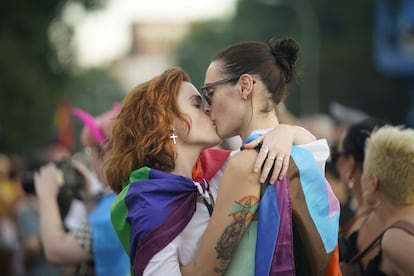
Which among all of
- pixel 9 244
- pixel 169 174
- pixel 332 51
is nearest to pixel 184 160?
pixel 169 174

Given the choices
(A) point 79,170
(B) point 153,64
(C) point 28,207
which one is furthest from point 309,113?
(B) point 153,64

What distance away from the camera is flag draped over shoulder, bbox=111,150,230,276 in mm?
3732

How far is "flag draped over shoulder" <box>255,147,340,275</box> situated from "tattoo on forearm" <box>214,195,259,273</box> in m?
0.04

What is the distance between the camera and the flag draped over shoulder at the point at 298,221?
350 centimetres

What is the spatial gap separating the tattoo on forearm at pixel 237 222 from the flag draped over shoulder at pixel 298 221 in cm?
4

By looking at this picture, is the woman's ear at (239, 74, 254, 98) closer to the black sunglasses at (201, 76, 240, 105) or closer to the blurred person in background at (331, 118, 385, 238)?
the black sunglasses at (201, 76, 240, 105)

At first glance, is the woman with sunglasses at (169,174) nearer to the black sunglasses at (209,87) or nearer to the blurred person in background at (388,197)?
the black sunglasses at (209,87)

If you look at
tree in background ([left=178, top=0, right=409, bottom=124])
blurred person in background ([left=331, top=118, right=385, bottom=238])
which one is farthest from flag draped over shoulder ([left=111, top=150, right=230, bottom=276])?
tree in background ([left=178, top=0, right=409, bottom=124])

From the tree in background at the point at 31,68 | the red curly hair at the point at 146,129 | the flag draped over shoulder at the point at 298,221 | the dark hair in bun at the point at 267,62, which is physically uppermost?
the dark hair in bun at the point at 267,62

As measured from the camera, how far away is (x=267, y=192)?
351 cm

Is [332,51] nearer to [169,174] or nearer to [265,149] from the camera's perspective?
[169,174]

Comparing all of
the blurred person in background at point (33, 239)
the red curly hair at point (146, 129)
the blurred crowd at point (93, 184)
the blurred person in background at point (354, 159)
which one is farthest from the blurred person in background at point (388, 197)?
the blurred person in background at point (33, 239)

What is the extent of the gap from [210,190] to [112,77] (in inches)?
4317

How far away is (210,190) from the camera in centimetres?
383
